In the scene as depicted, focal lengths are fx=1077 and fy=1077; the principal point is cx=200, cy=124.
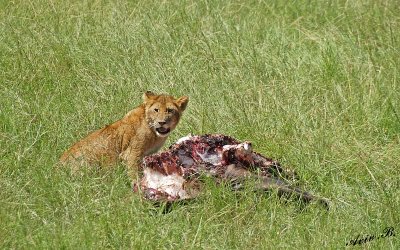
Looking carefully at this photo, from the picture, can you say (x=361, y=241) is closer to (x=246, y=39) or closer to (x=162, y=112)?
(x=162, y=112)

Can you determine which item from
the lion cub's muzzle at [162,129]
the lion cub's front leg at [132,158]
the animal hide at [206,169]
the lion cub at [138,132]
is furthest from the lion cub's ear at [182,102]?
the animal hide at [206,169]

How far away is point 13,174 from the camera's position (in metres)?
7.33

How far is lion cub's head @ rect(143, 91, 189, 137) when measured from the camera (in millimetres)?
8375

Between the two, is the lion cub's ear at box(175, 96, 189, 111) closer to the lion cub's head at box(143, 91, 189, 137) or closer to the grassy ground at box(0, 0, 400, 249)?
the lion cub's head at box(143, 91, 189, 137)

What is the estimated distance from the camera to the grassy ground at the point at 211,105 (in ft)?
22.1

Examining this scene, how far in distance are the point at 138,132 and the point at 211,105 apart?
835 millimetres

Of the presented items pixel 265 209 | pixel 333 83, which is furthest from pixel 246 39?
pixel 265 209

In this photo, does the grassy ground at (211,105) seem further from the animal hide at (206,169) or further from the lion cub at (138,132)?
the lion cub at (138,132)

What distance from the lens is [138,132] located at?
331 inches

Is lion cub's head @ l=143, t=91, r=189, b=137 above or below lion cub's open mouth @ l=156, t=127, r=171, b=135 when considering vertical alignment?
above
